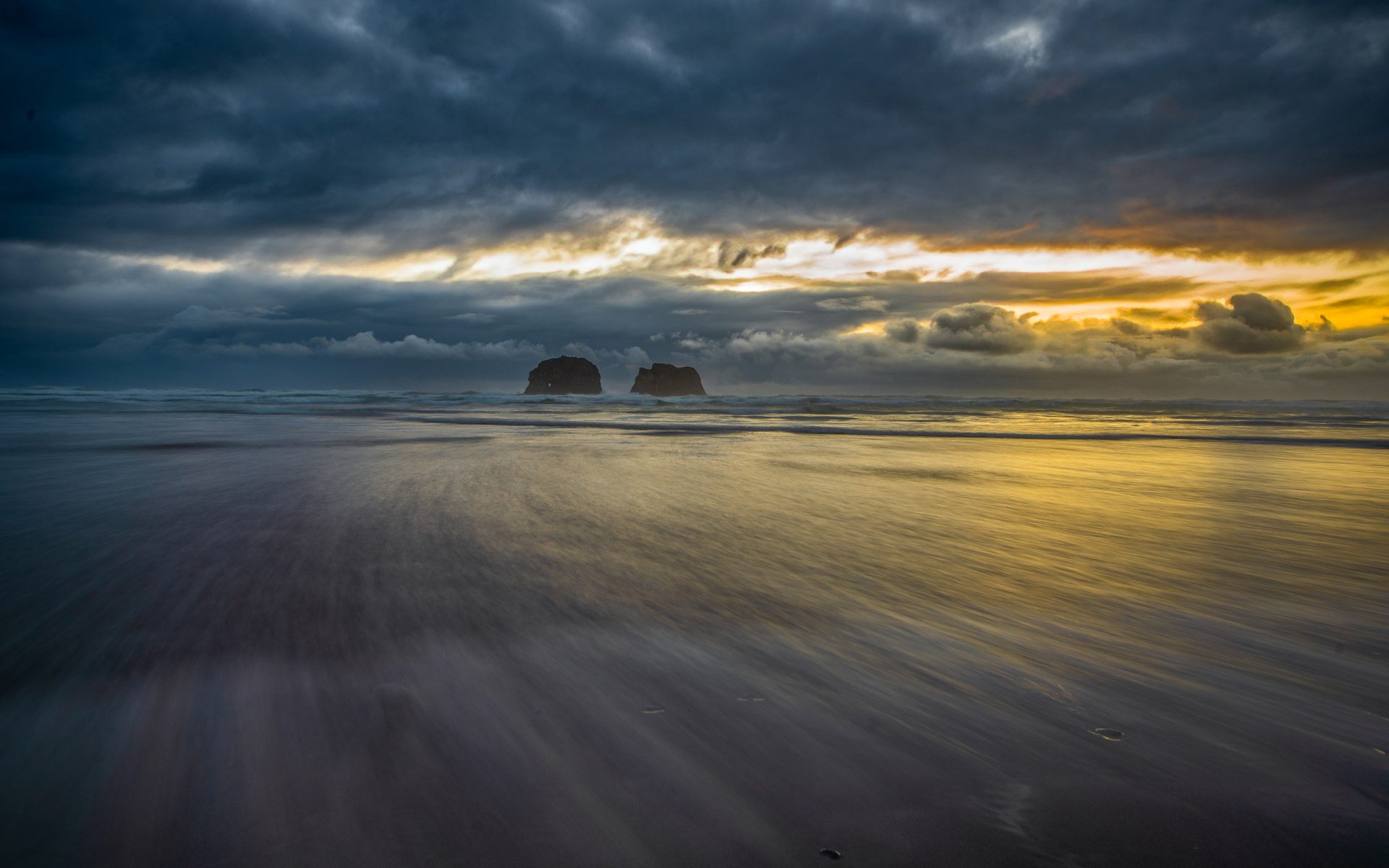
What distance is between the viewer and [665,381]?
463ft

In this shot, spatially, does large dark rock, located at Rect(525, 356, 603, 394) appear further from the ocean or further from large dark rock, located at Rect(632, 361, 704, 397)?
the ocean

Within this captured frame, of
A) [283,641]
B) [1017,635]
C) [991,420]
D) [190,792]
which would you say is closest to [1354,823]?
[1017,635]

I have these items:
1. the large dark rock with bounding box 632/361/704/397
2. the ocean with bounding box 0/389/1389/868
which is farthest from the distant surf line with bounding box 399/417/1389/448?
the large dark rock with bounding box 632/361/704/397

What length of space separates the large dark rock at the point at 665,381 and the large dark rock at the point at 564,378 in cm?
1035

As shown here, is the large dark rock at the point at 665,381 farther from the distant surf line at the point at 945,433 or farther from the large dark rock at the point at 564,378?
the distant surf line at the point at 945,433

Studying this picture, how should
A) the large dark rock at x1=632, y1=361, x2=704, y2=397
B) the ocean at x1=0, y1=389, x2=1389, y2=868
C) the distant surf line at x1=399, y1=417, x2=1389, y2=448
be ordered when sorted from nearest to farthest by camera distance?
the ocean at x1=0, y1=389, x2=1389, y2=868 → the distant surf line at x1=399, y1=417, x2=1389, y2=448 → the large dark rock at x1=632, y1=361, x2=704, y2=397

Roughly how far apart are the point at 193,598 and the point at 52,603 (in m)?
Result: 0.57

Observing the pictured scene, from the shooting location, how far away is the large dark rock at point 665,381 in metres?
140

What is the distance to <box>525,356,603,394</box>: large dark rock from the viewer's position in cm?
14250

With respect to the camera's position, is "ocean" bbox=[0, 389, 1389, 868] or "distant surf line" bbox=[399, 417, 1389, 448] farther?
"distant surf line" bbox=[399, 417, 1389, 448]

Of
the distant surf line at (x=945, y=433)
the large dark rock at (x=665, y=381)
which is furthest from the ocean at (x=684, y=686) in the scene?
the large dark rock at (x=665, y=381)

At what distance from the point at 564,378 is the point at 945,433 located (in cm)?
12970

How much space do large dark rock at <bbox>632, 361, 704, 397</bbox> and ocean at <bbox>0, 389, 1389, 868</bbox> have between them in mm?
134125

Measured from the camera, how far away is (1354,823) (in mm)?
1523
